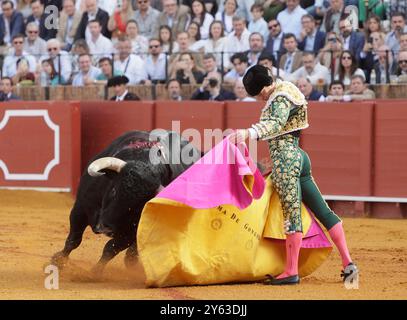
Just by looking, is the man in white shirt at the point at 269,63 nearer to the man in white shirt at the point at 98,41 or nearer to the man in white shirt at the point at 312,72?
the man in white shirt at the point at 312,72

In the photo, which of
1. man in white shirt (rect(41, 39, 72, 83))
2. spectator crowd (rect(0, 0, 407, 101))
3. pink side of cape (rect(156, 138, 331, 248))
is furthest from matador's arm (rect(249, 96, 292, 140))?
man in white shirt (rect(41, 39, 72, 83))

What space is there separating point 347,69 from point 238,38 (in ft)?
5.06

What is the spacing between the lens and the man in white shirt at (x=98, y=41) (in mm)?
12242

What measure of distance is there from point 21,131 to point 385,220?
4075 millimetres

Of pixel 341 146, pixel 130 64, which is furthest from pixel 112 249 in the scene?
pixel 130 64

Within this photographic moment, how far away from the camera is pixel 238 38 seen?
11.1m

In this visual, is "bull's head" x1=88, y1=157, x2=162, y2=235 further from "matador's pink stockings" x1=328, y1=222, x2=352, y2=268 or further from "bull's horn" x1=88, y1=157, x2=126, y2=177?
"matador's pink stockings" x1=328, y1=222, x2=352, y2=268

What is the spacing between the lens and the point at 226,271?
5594mm

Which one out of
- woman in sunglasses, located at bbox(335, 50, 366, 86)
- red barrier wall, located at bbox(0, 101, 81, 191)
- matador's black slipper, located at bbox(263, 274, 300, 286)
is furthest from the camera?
red barrier wall, located at bbox(0, 101, 81, 191)

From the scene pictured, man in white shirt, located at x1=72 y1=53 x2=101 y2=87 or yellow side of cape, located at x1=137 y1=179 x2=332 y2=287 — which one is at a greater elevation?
man in white shirt, located at x1=72 y1=53 x2=101 y2=87

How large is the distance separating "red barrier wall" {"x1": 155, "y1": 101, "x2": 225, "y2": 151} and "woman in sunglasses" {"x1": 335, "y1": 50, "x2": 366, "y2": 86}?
4.05 feet

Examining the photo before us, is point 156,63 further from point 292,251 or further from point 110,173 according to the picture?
point 292,251

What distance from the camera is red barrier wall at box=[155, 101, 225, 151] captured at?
1026 cm

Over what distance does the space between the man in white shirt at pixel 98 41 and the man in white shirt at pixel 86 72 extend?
0.90 ft
